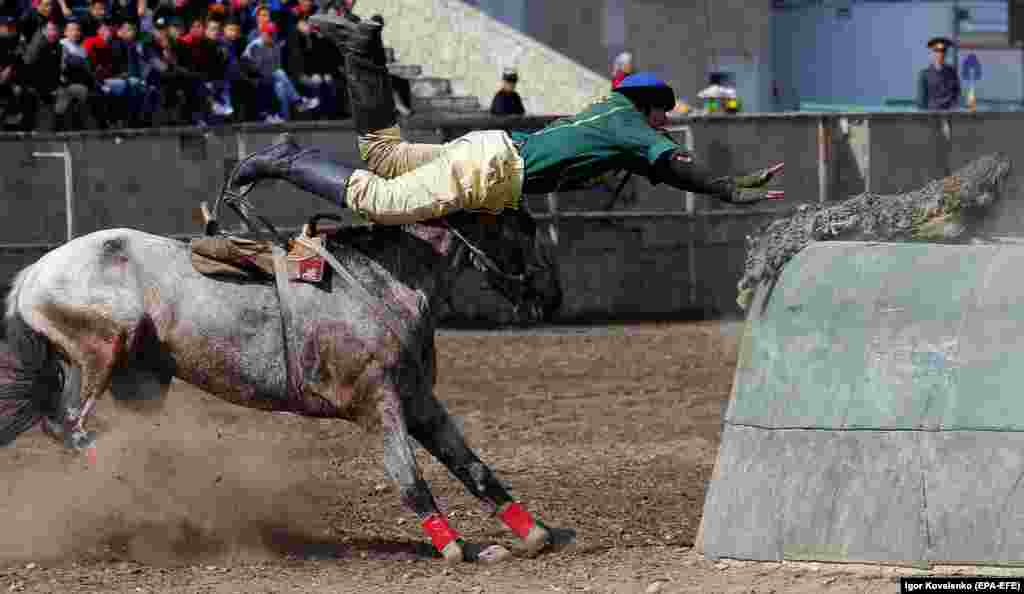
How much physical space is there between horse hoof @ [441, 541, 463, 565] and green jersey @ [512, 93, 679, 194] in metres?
1.67

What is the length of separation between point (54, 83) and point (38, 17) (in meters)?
0.96

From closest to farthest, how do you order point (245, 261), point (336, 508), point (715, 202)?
1. point (245, 261)
2. point (336, 508)
3. point (715, 202)

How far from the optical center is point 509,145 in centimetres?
752

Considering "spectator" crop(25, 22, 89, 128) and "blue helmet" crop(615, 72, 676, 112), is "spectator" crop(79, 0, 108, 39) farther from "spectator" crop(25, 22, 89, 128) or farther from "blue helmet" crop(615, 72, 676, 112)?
"blue helmet" crop(615, 72, 676, 112)

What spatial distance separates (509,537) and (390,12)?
16019mm

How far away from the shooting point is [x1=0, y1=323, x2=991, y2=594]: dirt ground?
7.05 m

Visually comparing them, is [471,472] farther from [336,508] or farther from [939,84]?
[939,84]

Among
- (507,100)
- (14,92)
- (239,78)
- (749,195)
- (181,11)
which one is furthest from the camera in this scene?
(507,100)

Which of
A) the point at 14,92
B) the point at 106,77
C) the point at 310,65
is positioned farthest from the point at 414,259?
the point at 310,65

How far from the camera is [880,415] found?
6797 millimetres

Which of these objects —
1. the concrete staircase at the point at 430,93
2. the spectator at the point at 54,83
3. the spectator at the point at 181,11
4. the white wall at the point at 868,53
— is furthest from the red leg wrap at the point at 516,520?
the white wall at the point at 868,53

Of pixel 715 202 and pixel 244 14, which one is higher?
pixel 244 14

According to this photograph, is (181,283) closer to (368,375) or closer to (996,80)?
(368,375)

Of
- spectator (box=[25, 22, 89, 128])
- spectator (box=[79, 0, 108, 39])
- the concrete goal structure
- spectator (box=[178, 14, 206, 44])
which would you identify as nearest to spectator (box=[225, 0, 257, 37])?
spectator (box=[178, 14, 206, 44])
